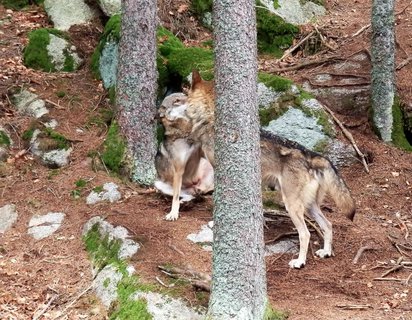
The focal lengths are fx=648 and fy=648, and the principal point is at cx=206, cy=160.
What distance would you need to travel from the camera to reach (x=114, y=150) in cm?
1059

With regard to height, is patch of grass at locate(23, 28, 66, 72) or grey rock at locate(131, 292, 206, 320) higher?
patch of grass at locate(23, 28, 66, 72)

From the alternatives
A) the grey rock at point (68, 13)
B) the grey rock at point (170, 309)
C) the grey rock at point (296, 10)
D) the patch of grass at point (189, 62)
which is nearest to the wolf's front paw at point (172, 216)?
the grey rock at point (170, 309)

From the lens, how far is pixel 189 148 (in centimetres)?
973

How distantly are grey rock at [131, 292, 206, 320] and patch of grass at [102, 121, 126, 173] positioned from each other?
151 inches

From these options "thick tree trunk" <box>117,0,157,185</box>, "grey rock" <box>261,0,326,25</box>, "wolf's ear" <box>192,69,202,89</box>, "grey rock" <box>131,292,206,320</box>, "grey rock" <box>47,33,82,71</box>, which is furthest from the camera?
"grey rock" <box>261,0,326,25</box>

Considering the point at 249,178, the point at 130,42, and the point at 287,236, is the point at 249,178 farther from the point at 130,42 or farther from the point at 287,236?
the point at 130,42

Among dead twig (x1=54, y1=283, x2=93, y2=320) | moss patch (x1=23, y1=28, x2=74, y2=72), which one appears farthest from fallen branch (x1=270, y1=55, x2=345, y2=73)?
dead twig (x1=54, y1=283, x2=93, y2=320)

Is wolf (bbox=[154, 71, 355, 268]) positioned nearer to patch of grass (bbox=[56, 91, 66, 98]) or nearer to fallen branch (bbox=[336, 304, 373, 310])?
fallen branch (bbox=[336, 304, 373, 310])

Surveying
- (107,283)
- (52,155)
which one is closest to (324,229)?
(107,283)

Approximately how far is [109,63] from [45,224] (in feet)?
14.0

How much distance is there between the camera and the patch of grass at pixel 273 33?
14.8 metres

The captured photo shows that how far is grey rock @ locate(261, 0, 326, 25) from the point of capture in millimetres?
15578

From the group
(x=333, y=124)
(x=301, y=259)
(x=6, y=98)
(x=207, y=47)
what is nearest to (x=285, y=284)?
(x=301, y=259)

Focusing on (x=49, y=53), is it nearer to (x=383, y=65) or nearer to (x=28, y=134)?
(x=28, y=134)
